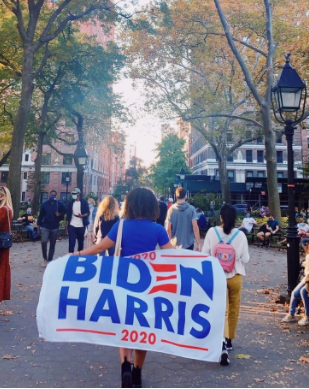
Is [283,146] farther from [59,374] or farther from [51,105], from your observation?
[59,374]

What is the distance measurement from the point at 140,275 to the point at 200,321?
2.26 ft

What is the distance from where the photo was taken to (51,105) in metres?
26.7

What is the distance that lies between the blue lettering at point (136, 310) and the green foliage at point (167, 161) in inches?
2346

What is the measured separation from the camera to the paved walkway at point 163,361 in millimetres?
3467

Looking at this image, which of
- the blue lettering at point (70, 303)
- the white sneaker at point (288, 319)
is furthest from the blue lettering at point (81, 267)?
the white sneaker at point (288, 319)

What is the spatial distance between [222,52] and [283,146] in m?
36.6

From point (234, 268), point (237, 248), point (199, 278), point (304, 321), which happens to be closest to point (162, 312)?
point (199, 278)

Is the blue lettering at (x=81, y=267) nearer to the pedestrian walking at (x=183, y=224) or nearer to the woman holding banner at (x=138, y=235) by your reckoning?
the woman holding banner at (x=138, y=235)

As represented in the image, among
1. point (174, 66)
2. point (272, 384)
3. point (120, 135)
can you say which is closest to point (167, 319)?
point (272, 384)

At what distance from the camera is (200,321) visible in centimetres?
315

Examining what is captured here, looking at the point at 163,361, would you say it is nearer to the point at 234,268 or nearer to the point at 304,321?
the point at 234,268

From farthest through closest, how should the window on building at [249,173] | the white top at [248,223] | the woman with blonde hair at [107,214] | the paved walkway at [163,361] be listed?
1. the window on building at [249,173]
2. the white top at [248,223]
3. the woman with blonde hair at [107,214]
4. the paved walkway at [163,361]

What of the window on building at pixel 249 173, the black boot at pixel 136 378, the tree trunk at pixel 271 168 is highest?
the window on building at pixel 249 173

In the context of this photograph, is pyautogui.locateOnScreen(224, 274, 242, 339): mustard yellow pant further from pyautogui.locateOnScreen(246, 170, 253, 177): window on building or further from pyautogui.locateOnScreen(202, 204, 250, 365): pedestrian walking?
pyautogui.locateOnScreen(246, 170, 253, 177): window on building
